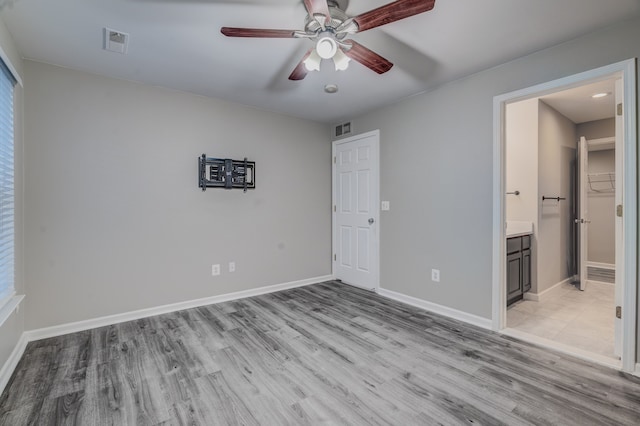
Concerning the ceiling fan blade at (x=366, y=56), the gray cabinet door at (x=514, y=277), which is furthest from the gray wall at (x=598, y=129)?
the ceiling fan blade at (x=366, y=56)

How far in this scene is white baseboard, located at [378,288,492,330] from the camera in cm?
278

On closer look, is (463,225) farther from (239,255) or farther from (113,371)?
(113,371)

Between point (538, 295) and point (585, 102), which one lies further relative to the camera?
point (585, 102)

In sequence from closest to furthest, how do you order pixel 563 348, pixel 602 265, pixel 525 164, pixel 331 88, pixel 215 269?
pixel 563 348
pixel 331 88
pixel 215 269
pixel 525 164
pixel 602 265

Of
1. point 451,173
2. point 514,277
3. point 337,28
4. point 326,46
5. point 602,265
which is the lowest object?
point 602,265

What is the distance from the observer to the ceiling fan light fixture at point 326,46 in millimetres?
1783

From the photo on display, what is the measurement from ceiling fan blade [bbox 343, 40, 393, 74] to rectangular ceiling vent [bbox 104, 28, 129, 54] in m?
1.68

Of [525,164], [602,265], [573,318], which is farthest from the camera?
[602,265]

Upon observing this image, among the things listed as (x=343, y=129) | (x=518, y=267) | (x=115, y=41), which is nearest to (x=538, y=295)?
(x=518, y=267)

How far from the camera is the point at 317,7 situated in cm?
158

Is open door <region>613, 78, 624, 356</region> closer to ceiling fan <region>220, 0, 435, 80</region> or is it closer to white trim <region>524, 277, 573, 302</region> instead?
white trim <region>524, 277, 573, 302</region>

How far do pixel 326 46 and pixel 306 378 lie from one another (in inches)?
85.9

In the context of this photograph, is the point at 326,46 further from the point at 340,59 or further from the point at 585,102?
the point at 585,102

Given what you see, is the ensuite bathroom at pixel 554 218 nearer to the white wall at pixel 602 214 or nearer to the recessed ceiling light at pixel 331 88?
the white wall at pixel 602 214
